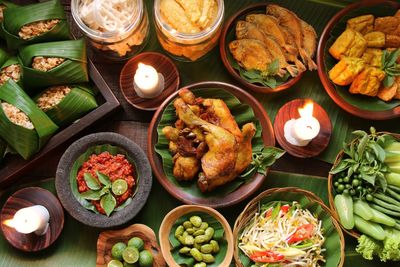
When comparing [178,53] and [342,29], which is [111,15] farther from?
[342,29]

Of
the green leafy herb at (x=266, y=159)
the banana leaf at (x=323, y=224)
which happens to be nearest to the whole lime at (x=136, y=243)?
the banana leaf at (x=323, y=224)

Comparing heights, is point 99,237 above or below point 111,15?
below

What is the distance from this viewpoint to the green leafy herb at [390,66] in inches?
118

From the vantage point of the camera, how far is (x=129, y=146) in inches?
114

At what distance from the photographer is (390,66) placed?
3.03 metres

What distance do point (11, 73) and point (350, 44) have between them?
5.82ft

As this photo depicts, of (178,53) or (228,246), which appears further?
(178,53)

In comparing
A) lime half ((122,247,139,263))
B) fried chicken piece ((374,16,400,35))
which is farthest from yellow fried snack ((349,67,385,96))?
lime half ((122,247,139,263))

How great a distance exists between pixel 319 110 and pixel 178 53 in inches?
32.8

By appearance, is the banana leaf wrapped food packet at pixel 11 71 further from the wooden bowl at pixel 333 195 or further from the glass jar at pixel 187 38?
the wooden bowl at pixel 333 195

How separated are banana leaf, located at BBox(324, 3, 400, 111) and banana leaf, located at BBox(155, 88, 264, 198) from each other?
523mm

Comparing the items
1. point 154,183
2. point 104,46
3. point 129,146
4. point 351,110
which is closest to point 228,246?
point 154,183

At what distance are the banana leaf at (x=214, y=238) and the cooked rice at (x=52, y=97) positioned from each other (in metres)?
0.88

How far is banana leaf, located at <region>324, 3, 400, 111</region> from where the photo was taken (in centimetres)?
308
